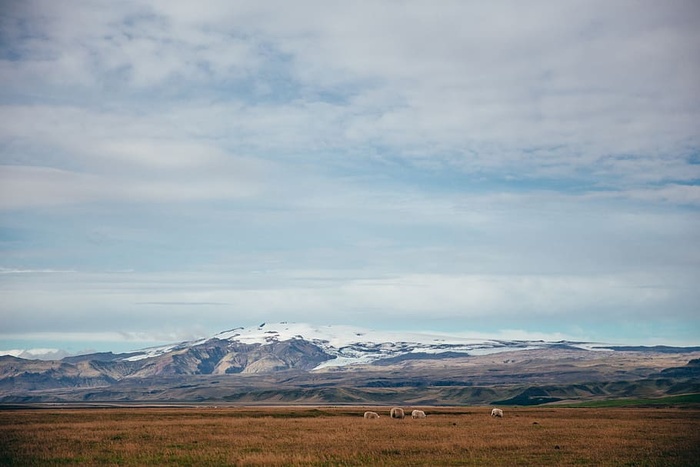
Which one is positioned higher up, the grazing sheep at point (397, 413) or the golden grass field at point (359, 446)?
the golden grass field at point (359, 446)

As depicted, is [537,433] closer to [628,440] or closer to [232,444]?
[628,440]

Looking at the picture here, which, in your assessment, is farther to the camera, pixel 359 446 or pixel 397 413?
pixel 397 413

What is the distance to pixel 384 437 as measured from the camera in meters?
48.7

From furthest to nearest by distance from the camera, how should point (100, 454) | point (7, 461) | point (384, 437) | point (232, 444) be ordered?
1. point (384, 437)
2. point (232, 444)
3. point (100, 454)
4. point (7, 461)

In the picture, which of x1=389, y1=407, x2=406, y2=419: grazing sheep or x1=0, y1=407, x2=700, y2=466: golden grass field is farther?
x1=389, y1=407, x2=406, y2=419: grazing sheep

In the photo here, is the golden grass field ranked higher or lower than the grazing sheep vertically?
higher

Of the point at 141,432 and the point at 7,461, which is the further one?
the point at 141,432

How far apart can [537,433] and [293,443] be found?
20249mm

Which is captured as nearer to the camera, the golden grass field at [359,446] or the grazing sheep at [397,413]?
the golden grass field at [359,446]

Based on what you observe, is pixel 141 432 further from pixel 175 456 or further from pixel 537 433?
pixel 537 433

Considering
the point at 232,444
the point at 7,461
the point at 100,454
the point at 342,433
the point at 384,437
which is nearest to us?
the point at 7,461

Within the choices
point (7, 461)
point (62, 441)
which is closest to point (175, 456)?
point (7, 461)

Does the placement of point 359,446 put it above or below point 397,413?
above

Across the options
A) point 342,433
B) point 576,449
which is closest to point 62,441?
point 342,433
